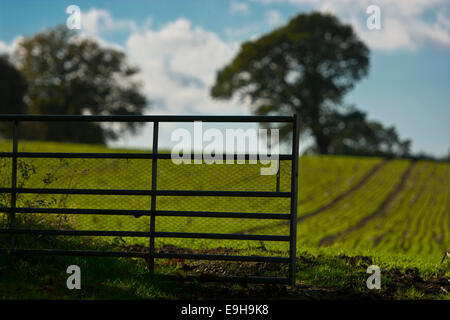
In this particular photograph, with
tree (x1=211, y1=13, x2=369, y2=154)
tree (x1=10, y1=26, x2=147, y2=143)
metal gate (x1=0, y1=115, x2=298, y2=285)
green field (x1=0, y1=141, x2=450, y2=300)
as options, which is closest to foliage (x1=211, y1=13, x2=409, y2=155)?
tree (x1=211, y1=13, x2=369, y2=154)

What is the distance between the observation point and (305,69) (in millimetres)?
46594

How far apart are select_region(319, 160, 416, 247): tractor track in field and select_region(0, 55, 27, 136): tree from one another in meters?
44.1

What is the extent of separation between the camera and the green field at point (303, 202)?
258 inches

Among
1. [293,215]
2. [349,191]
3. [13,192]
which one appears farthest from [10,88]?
[293,215]

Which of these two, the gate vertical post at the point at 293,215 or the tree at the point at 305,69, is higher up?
the tree at the point at 305,69

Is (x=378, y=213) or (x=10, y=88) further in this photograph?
(x=10, y=88)

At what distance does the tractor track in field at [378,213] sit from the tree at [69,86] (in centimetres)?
2967

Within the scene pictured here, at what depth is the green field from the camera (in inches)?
258

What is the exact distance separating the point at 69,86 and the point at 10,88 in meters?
8.42

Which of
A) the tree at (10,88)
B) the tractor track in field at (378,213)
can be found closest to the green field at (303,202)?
the tractor track in field at (378,213)

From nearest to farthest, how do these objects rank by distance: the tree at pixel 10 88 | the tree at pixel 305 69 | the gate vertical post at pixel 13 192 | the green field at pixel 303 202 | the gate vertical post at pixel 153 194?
the gate vertical post at pixel 153 194 → the gate vertical post at pixel 13 192 → the green field at pixel 303 202 → the tree at pixel 305 69 → the tree at pixel 10 88

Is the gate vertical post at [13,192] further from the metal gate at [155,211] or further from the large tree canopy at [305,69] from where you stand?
the large tree canopy at [305,69]

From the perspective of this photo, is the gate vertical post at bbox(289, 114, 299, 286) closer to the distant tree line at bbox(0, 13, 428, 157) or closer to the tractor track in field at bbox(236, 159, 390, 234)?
the tractor track in field at bbox(236, 159, 390, 234)

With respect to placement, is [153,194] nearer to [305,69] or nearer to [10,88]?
[305,69]
